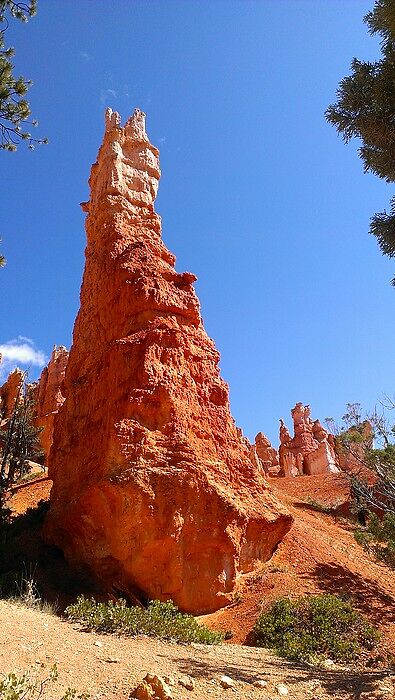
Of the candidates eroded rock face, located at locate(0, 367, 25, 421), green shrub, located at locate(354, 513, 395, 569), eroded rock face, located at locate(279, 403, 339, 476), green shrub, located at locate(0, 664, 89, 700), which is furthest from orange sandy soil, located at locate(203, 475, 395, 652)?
eroded rock face, located at locate(0, 367, 25, 421)

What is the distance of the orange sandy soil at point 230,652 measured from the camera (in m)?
5.40

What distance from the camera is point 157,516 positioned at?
11.3 metres

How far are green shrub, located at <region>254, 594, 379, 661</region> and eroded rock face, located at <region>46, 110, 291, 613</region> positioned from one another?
1.74 m

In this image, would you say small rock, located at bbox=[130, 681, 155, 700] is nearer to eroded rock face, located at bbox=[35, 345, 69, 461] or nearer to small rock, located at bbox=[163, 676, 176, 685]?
small rock, located at bbox=[163, 676, 176, 685]

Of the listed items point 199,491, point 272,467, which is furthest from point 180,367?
point 272,467

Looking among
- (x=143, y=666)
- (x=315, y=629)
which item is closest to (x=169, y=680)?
(x=143, y=666)

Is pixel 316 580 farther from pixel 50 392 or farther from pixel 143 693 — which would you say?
pixel 50 392

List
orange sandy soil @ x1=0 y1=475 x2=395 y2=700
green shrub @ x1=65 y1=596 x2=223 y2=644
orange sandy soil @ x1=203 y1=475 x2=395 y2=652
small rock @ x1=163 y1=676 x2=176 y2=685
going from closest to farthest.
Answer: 1. small rock @ x1=163 y1=676 x2=176 y2=685
2. orange sandy soil @ x1=0 y1=475 x2=395 y2=700
3. green shrub @ x1=65 y1=596 x2=223 y2=644
4. orange sandy soil @ x1=203 y1=475 x2=395 y2=652

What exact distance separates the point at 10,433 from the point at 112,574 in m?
13.3

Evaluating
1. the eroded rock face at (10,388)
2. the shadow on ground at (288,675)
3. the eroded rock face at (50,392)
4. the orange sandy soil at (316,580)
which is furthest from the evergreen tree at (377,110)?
the eroded rock face at (10,388)

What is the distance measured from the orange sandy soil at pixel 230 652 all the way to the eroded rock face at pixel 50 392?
24.5m

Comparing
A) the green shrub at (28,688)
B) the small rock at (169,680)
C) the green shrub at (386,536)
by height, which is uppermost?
the green shrub at (386,536)

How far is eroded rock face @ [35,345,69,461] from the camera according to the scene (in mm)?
34969

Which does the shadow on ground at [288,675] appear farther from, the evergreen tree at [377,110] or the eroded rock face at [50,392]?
the eroded rock face at [50,392]
